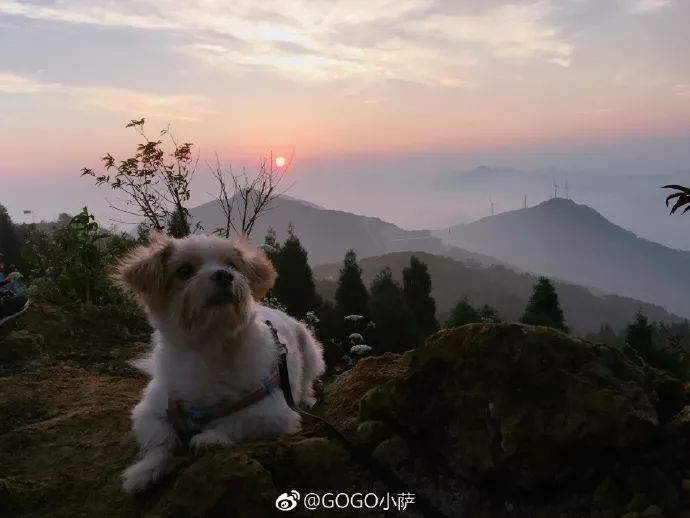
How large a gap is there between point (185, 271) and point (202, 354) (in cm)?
60

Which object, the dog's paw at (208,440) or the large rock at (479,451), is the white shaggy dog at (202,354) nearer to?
the dog's paw at (208,440)

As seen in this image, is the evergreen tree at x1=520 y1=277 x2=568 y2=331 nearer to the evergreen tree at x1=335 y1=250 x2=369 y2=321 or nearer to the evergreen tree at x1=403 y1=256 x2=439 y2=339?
the evergreen tree at x1=335 y1=250 x2=369 y2=321

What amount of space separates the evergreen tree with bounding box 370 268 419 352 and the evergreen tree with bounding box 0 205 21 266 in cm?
2023

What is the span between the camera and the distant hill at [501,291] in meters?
141

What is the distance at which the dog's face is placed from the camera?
12.6ft

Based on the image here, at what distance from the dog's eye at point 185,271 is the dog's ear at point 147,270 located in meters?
0.12

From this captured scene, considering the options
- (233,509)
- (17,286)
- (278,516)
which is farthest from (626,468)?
(17,286)

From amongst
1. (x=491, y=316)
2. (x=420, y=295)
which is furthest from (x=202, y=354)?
(x=420, y=295)

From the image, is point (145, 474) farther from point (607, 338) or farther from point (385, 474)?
A: point (607, 338)

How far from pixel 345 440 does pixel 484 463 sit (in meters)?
0.87

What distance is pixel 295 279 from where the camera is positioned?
19828 millimetres

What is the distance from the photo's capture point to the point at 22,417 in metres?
5.16

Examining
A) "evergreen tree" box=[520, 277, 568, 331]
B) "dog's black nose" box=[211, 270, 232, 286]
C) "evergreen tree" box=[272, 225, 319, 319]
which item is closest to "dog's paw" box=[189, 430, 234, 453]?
"dog's black nose" box=[211, 270, 232, 286]

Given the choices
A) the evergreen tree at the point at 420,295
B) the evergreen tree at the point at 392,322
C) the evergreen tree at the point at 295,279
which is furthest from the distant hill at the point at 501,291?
the evergreen tree at the point at 295,279
